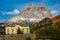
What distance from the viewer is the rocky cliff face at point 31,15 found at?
1084cm

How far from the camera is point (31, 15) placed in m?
11.5

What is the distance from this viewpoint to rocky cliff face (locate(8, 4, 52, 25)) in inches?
427

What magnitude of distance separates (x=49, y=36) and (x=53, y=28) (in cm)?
109

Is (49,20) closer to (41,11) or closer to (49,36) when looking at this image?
(41,11)

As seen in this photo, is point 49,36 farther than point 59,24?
No

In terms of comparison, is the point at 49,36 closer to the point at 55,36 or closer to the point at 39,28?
the point at 55,36

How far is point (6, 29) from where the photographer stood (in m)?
10.2

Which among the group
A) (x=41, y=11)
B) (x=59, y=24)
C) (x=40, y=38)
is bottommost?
(x=40, y=38)

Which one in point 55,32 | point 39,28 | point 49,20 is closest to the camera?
point 55,32

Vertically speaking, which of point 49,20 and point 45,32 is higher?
point 49,20

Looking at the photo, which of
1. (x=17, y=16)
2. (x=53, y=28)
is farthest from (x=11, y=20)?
(x=53, y=28)

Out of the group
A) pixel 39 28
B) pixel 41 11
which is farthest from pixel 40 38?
pixel 41 11

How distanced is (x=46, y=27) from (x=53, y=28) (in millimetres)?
571

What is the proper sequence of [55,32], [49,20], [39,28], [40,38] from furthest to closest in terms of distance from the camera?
1. [49,20]
2. [39,28]
3. [55,32]
4. [40,38]
